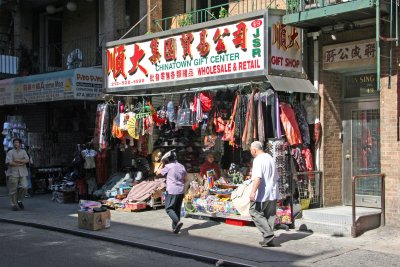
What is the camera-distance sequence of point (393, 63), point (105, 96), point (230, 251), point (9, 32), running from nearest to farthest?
point (230, 251) → point (393, 63) → point (105, 96) → point (9, 32)

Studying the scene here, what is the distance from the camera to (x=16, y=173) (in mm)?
12828

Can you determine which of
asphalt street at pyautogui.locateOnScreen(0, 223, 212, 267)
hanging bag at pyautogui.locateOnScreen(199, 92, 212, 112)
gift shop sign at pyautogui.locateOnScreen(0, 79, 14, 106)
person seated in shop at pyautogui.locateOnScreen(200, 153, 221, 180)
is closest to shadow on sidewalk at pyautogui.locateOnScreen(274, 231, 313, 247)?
asphalt street at pyautogui.locateOnScreen(0, 223, 212, 267)

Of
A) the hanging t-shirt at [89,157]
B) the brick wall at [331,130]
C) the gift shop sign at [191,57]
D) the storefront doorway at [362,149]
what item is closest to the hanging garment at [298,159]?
the brick wall at [331,130]

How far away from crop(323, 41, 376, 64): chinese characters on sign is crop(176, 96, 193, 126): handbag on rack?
3.18 metres

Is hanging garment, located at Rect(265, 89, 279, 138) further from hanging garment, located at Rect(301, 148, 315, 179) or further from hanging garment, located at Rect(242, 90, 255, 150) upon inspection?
hanging garment, located at Rect(301, 148, 315, 179)

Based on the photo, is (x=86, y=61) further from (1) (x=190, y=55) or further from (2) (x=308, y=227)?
(2) (x=308, y=227)

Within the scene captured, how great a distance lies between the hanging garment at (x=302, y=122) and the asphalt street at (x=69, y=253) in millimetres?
3956

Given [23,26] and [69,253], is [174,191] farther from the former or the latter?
[23,26]

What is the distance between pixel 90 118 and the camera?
17297 mm

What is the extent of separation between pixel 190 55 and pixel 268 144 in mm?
2988

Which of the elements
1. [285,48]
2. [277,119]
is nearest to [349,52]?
[285,48]

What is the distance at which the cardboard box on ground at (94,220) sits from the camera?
388 inches

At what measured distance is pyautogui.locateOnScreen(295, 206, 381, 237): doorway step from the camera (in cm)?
900

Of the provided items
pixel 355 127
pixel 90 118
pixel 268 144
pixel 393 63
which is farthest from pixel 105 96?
pixel 393 63
